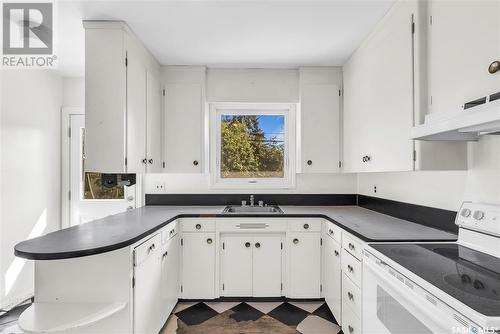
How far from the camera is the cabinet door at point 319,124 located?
279cm

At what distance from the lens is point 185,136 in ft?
9.19

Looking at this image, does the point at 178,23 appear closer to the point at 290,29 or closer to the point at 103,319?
the point at 290,29

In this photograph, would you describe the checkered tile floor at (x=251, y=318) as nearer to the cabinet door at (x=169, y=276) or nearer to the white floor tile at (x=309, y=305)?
the white floor tile at (x=309, y=305)

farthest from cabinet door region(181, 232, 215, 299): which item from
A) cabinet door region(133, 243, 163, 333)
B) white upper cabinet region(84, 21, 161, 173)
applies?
white upper cabinet region(84, 21, 161, 173)

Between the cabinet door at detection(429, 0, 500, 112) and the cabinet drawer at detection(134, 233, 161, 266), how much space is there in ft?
5.89

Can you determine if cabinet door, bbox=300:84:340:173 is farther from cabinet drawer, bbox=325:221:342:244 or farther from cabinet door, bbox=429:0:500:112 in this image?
cabinet door, bbox=429:0:500:112

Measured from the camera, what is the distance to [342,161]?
2797 mm

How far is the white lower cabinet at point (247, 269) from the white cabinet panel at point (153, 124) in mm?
984

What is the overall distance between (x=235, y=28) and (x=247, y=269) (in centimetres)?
207

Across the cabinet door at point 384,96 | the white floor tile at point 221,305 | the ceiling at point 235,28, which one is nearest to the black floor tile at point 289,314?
the white floor tile at point 221,305

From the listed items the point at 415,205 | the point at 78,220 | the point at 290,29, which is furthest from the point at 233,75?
the point at 78,220

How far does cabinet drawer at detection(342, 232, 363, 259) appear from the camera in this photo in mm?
1703

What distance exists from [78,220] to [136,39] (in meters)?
2.09

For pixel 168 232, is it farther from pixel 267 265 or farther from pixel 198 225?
pixel 267 265
